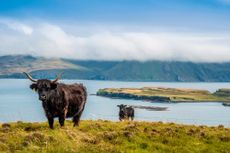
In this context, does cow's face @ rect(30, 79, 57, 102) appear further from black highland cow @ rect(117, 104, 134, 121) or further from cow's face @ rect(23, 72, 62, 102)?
black highland cow @ rect(117, 104, 134, 121)

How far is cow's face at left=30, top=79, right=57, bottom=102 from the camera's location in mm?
19656

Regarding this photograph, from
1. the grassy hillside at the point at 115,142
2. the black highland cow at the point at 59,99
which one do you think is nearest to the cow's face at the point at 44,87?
the black highland cow at the point at 59,99

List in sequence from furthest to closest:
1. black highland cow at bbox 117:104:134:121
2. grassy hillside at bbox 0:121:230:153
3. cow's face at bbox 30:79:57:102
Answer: black highland cow at bbox 117:104:134:121 < cow's face at bbox 30:79:57:102 < grassy hillside at bbox 0:121:230:153

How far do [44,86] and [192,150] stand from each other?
7.91m

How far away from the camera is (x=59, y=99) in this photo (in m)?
21.0

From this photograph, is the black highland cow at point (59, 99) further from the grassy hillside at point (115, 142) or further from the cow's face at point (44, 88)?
the grassy hillside at point (115, 142)

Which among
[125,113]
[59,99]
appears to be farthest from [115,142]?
[125,113]

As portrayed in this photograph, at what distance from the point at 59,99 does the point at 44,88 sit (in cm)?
144

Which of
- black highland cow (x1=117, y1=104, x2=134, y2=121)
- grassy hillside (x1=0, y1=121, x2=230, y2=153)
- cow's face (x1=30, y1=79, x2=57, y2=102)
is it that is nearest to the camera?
grassy hillside (x1=0, y1=121, x2=230, y2=153)

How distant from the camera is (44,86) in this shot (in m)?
19.8

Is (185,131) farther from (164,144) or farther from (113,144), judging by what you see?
(113,144)

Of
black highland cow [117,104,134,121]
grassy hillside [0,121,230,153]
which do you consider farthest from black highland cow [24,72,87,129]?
black highland cow [117,104,134,121]

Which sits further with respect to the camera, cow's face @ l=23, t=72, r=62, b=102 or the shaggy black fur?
the shaggy black fur

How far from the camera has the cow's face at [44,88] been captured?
64.5ft
